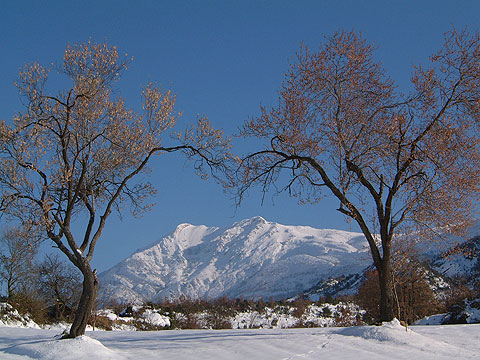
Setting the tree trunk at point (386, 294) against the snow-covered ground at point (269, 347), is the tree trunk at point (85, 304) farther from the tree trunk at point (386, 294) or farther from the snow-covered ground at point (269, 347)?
the tree trunk at point (386, 294)

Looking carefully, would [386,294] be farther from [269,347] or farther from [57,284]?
[57,284]

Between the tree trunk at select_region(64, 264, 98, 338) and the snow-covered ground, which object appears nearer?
the snow-covered ground

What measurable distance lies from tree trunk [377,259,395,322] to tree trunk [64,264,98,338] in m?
8.87

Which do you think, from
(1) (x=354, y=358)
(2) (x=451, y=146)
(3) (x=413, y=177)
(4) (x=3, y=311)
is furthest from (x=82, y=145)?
(4) (x=3, y=311)

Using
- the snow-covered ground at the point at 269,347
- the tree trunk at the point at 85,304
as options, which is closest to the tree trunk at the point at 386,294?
the snow-covered ground at the point at 269,347

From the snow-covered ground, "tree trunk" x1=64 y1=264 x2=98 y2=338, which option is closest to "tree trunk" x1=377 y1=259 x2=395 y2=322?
the snow-covered ground

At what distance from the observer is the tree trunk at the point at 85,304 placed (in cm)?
1260

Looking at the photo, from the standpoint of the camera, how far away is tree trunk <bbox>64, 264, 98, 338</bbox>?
1260 centimetres

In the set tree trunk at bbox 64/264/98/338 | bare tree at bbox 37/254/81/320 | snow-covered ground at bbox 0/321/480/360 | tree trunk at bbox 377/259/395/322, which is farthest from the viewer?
bare tree at bbox 37/254/81/320

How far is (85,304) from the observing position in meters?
12.8

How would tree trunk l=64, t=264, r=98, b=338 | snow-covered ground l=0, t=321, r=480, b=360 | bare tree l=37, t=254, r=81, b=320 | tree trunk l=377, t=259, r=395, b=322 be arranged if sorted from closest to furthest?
1. snow-covered ground l=0, t=321, r=480, b=360
2. tree trunk l=64, t=264, r=98, b=338
3. tree trunk l=377, t=259, r=395, b=322
4. bare tree l=37, t=254, r=81, b=320

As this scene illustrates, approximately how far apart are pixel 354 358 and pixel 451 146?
8178 millimetres

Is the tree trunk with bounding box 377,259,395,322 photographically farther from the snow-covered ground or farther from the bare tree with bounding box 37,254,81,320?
the bare tree with bounding box 37,254,81,320

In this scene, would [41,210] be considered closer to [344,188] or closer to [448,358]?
[344,188]
